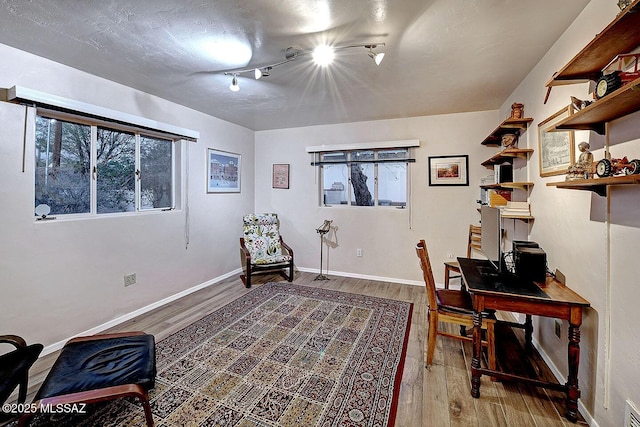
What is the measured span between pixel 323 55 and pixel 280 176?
2783 mm

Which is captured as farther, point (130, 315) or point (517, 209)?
point (130, 315)

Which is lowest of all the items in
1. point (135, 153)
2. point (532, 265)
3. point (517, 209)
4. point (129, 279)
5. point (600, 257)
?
point (129, 279)

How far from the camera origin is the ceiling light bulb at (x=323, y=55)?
83.8 inches

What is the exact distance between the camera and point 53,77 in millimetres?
2369

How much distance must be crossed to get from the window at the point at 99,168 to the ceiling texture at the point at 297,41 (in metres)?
0.59

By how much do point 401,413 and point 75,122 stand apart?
3.66 m

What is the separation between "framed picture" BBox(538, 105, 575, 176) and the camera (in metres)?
1.88

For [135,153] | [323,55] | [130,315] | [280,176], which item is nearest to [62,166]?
[135,153]

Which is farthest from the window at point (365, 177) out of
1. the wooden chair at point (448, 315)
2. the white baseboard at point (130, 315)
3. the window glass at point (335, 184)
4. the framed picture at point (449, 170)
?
the white baseboard at point (130, 315)

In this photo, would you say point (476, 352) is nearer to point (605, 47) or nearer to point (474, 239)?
point (605, 47)

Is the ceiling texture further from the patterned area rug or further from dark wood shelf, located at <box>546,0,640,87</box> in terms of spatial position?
the patterned area rug

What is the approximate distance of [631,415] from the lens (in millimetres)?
1288

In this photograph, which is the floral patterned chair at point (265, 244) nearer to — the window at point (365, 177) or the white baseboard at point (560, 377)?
the window at point (365, 177)

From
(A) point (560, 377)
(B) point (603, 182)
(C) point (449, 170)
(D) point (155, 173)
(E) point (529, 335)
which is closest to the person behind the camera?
(B) point (603, 182)
